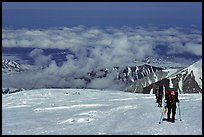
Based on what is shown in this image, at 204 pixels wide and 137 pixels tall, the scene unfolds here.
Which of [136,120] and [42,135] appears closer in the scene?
[42,135]

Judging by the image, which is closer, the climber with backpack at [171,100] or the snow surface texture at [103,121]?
the snow surface texture at [103,121]

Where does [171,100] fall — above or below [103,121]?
above

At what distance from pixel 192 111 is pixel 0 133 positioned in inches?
445

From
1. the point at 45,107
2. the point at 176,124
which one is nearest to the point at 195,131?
the point at 176,124

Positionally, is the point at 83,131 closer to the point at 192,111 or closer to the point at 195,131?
the point at 195,131

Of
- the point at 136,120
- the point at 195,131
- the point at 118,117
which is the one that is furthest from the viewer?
the point at 118,117

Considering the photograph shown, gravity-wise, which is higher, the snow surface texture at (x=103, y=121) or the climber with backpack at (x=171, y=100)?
the climber with backpack at (x=171, y=100)

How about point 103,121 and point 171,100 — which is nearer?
point 171,100

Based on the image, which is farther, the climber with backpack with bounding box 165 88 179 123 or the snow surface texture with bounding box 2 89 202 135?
the climber with backpack with bounding box 165 88 179 123

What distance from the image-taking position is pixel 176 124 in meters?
19.6

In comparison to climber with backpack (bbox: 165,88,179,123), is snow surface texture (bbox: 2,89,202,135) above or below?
below

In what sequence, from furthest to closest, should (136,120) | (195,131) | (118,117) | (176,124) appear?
(118,117) → (136,120) → (176,124) → (195,131)

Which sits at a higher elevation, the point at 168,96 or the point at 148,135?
the point at 168,96

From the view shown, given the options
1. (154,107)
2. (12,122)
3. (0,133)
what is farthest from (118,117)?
(0,133)
